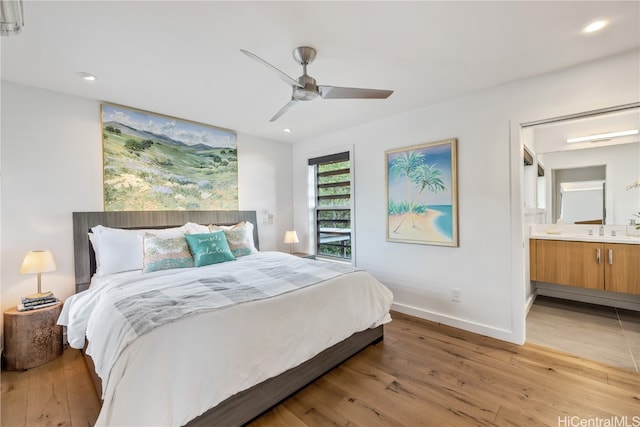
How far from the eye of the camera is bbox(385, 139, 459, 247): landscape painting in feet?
9.95

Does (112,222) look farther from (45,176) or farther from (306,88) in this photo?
(306,88)

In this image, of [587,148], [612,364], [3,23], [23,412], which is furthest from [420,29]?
[23,412]

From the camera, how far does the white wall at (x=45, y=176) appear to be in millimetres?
2426

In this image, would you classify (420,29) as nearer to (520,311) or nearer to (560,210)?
(520,311)

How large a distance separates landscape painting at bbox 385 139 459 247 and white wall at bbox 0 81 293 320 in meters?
3.39

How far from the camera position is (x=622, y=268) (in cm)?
307

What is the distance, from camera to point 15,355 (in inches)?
87.4

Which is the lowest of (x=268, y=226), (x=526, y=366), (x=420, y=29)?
(x=526, y=366)

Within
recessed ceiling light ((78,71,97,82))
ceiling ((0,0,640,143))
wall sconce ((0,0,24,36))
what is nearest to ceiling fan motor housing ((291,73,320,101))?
ceiling ((0,0,640,143))

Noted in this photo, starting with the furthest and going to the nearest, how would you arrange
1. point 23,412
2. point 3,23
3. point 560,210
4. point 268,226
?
point 268,226 < point 560,210 < point 23,412 < point 3,23

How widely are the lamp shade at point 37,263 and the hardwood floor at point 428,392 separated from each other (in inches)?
32.5

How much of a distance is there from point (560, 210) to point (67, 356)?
6.02m

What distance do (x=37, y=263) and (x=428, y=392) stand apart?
333cm

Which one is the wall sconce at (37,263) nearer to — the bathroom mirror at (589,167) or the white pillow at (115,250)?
the white pillow at (115,250)
